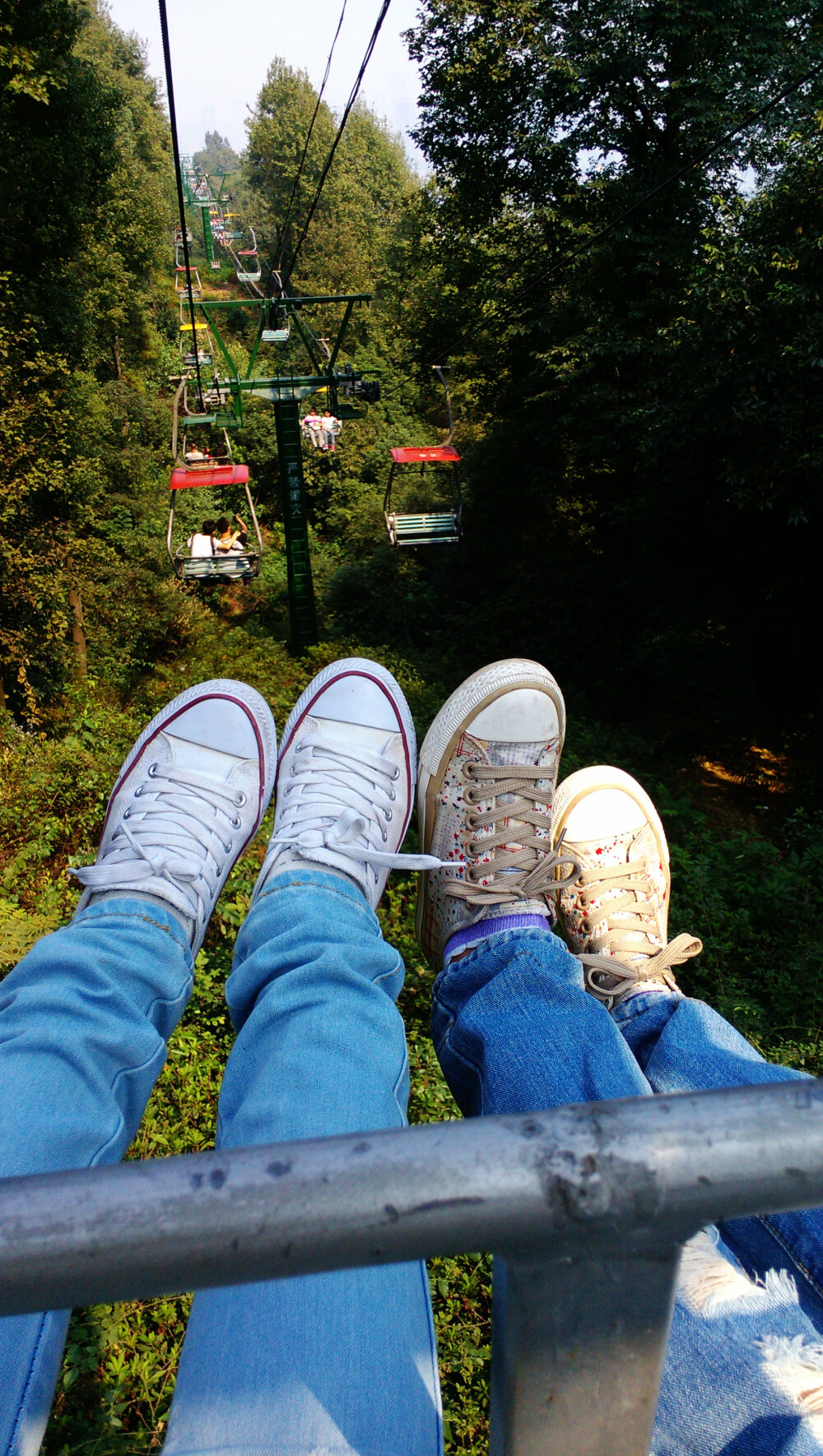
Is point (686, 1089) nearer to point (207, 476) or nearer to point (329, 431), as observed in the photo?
point (207, 476)

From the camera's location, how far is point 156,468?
66.4ft

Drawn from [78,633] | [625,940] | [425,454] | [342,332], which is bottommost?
[78,633]

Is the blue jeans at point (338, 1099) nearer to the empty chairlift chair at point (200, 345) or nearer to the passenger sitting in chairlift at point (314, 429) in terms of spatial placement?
the passenger sitting in chairlift at point (314, 429)

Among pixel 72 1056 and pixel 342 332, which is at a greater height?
pixel 342 332

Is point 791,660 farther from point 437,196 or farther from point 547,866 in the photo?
point 437,196

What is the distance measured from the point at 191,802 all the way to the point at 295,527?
10665 mm

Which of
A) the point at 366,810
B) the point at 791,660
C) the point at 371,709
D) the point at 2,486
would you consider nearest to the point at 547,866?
the point at 366,810

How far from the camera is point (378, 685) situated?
7.58ft

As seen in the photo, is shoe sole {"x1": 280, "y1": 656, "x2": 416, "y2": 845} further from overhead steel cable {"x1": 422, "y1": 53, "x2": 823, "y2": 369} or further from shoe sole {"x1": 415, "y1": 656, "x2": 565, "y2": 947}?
overhead steel cable {"x1": 422, "y1": 53, "x2": 823, "y2": 369}

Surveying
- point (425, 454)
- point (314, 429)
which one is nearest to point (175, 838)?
point (425, 454)

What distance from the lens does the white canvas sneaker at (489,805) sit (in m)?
1.75

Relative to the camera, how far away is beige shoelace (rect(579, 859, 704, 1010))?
1.73 m

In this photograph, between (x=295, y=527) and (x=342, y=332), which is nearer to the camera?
(x=342, y=332)

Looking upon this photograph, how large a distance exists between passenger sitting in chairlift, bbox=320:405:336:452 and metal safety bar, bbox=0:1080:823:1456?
2054cm
